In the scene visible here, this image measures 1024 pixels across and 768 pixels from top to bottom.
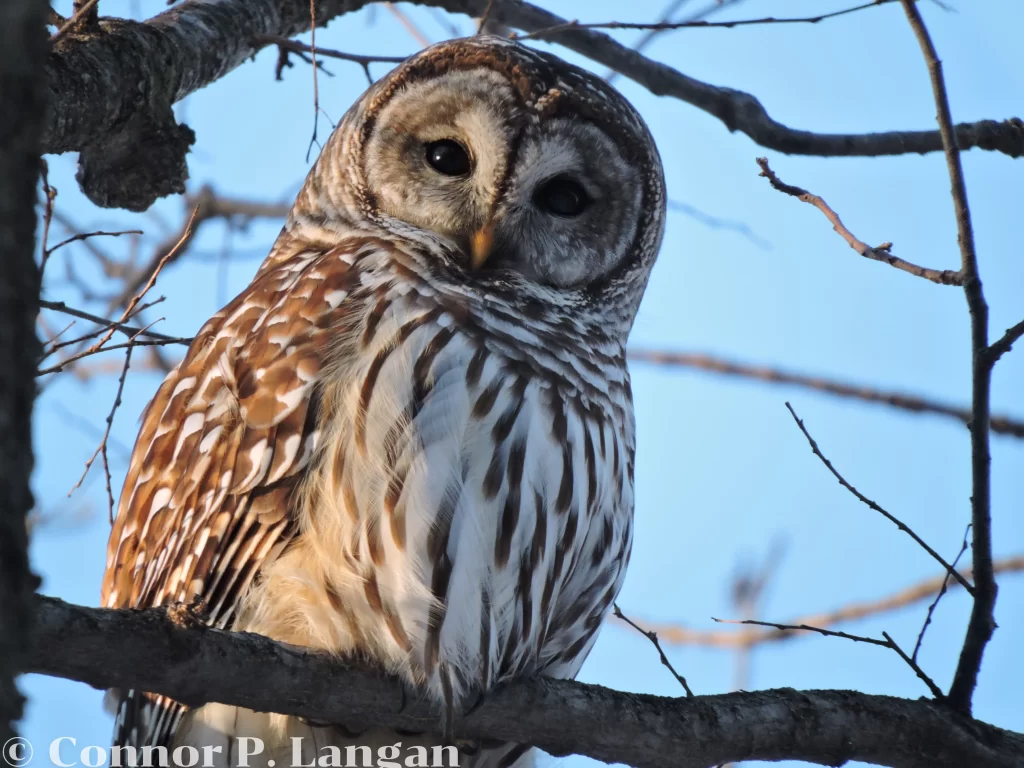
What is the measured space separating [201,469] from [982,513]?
6.52 feet

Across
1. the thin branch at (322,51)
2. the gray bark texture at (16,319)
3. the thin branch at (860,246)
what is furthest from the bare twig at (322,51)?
the gray bark texture at (16,319)

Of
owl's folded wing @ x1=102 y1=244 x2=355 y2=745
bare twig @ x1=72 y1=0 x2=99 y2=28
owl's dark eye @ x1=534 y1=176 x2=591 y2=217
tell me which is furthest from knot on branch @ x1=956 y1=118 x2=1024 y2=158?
bare twig @ x1=72 y1=0 x2=99 y2=28

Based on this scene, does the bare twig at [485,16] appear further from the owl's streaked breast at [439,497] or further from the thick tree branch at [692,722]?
the thick tree branch at [692,722]

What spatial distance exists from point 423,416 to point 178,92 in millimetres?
1580

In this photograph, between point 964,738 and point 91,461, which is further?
point 91,461

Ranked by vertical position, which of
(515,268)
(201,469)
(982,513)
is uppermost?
(515,268)

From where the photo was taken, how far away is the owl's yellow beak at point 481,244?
366 centimetres

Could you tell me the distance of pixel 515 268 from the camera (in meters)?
3.79

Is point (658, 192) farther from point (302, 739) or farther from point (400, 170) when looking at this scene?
point (302, 739)

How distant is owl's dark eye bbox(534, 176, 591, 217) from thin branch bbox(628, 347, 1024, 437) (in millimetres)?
1666

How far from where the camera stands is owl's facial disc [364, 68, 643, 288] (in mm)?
3785

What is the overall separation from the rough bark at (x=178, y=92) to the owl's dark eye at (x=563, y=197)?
1.78 ft

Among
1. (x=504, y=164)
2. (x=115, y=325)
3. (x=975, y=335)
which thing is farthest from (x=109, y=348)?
(x=975, y=335)

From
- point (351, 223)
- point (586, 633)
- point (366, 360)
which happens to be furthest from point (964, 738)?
point (351, 223)
